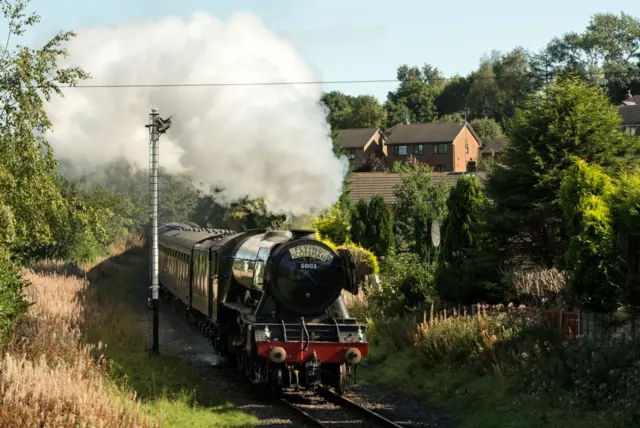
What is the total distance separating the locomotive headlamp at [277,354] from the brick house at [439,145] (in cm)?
6811

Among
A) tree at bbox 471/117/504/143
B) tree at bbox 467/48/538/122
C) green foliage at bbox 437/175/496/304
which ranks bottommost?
green foliage at bbox 437/175/496/304

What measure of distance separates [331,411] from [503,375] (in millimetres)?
2820

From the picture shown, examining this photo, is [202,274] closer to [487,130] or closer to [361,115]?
[487,130]

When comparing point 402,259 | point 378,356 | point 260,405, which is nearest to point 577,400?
point 260,405

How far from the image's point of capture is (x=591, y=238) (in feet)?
41.7

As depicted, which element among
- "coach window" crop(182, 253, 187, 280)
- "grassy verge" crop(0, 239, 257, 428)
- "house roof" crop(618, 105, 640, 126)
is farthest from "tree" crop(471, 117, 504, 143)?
"grassy verge" crop(0, 239, 257, 428)

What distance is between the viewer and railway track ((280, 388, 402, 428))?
1175 cm

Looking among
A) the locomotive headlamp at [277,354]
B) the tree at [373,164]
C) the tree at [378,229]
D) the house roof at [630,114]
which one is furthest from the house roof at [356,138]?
the locomotive headlamp at [277,354]

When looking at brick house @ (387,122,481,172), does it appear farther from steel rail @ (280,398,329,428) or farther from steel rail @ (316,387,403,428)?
steel rail @ (280,398,329,428)

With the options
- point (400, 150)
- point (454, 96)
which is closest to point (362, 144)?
point (400, 150)

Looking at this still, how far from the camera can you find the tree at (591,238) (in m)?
12.4

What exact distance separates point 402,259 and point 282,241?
10350mm

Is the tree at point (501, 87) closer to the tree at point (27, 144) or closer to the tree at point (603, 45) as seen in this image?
the tree at point (603, 45)

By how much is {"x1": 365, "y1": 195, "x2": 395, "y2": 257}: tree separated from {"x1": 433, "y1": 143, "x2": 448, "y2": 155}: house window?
48.0 metres
